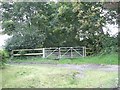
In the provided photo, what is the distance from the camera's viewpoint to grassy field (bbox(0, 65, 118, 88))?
304 centimetres

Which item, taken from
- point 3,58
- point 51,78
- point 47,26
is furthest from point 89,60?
point 3,58

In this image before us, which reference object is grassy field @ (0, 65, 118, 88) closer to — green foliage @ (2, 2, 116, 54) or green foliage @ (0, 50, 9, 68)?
green foliage @ (0, 50, 9, 68)

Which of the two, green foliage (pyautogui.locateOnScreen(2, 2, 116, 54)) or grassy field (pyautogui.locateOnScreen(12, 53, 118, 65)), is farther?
grassy field (pyautogui.locateOnScreen(12, 53, 118, 65))

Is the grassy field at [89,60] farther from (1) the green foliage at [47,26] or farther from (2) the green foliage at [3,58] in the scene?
(2) the green foliage at [3,58]

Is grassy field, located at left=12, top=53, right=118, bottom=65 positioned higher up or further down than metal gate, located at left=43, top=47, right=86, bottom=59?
further down

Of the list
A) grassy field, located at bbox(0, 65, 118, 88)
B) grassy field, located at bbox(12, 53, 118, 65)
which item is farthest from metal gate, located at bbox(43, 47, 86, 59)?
grassy field, located at bbox(0, 65, 118, 88)

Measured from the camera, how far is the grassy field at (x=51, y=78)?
3.04 meters

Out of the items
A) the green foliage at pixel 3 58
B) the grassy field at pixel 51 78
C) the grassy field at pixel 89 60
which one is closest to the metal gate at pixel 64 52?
the grassy field at pixel 89 60

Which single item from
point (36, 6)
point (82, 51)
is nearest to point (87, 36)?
point (82, 51)

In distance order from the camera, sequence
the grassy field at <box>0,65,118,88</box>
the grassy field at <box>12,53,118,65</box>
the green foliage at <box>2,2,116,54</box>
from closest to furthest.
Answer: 1. the grassy field at <box>0,65,118,88</box>
2. the green foliage at <box>2,2,116,54</box>
3. the grassy field at <box>12,53,118,65</box>

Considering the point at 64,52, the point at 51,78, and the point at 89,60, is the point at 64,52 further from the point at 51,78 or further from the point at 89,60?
the point at 51,78

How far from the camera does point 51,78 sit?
3.13m

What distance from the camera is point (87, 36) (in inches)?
139

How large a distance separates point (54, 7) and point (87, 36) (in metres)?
0.63
